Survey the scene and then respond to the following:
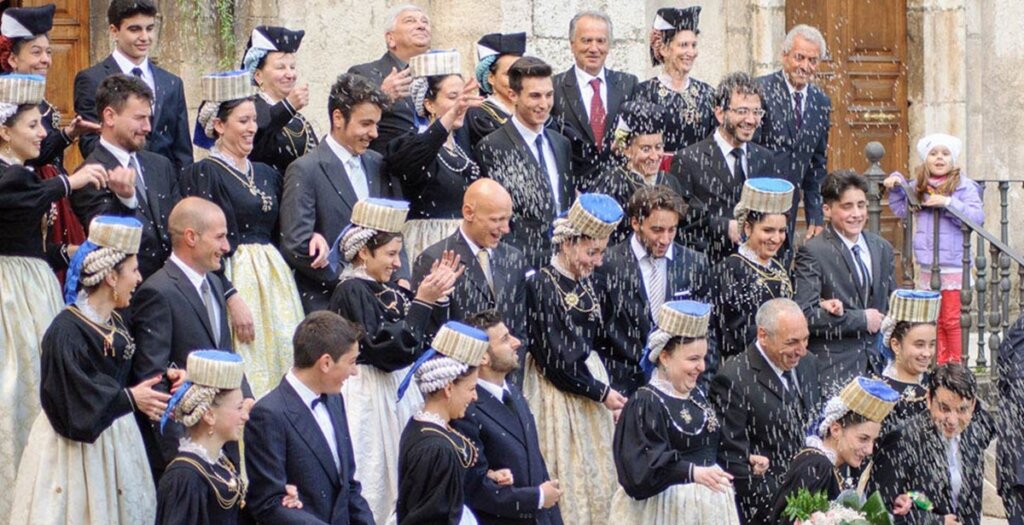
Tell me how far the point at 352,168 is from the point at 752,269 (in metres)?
2.13

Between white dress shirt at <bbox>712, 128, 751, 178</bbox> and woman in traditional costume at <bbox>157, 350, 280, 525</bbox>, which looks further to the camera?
white dress shirt at <bbox>712, 128, 751, 178</bbox>

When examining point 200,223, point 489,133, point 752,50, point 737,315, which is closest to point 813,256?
point 737,315

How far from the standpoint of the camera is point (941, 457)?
1087 cm

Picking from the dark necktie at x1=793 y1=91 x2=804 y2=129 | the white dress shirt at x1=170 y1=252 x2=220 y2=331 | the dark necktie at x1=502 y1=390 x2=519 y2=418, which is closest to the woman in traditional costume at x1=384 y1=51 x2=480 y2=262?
the dark necktie at x1=502 y1=390 x2=519 y2=418

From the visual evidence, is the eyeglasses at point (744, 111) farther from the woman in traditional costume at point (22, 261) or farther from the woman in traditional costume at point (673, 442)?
the woman in traditional costume at point (22, 261)

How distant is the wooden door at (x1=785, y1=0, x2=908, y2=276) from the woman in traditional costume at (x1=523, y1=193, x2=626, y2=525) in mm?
6174

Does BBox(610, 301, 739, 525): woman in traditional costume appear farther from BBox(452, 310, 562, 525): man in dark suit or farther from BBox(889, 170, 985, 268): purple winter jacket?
BBox(889, 170, 985, 268): purple winter jacket

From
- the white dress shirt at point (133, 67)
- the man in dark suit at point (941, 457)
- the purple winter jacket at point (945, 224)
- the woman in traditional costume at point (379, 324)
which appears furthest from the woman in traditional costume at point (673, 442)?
the purple winter jacket at point (945, 224)

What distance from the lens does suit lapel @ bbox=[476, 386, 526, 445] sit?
9711mm

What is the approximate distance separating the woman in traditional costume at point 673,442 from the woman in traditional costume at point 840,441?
30 centimetres

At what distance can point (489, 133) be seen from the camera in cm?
1167

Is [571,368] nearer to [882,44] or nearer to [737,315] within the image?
[737,315]

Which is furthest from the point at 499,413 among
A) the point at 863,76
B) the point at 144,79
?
the point at 863,76

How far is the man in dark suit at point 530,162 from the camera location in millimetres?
11344
